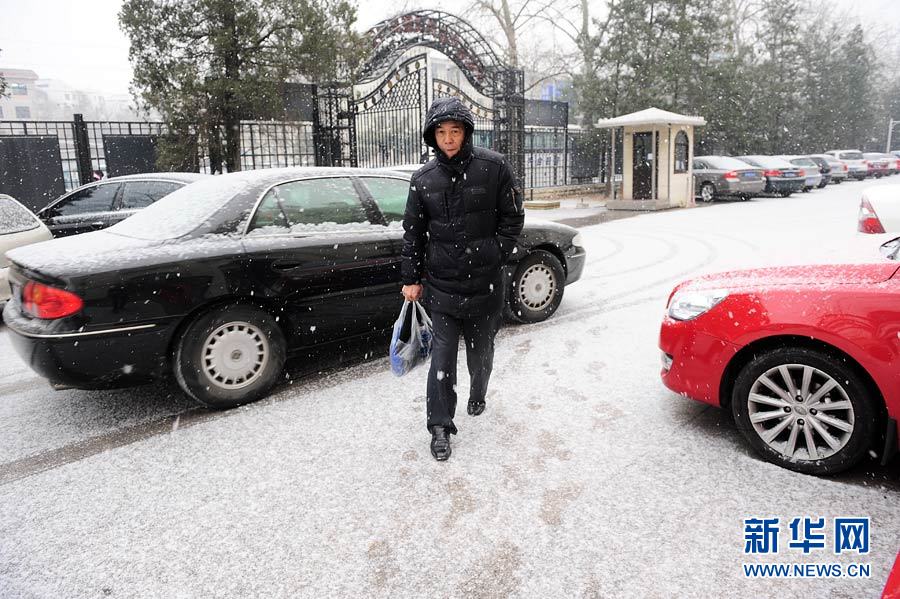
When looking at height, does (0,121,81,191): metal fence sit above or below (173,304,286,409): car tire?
above

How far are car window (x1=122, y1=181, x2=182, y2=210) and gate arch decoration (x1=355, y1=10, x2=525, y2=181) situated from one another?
7963mm

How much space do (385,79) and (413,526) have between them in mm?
14039

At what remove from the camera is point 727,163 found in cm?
2078

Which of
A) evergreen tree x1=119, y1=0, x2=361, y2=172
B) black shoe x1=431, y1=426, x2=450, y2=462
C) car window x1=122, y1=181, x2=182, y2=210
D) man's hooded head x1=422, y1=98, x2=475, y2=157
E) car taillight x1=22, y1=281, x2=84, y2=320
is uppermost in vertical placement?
evergreen tree x1=119, y1=0, x2=361, y2=172

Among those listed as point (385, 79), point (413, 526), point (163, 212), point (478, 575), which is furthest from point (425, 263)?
point (385, 79)

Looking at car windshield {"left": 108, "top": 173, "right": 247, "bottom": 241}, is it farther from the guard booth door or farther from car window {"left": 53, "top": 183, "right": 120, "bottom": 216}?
the guard booth door

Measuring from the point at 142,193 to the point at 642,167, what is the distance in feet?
47.5

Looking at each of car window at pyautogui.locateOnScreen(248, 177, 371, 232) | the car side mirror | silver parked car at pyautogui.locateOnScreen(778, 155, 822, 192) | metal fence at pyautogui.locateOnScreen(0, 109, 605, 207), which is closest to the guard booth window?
silver parked car at pyautogui.locateOnScreen(778, 155, 822, 192)

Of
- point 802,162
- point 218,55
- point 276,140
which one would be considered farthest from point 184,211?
point 802,162

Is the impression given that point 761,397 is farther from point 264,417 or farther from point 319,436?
point 264,417

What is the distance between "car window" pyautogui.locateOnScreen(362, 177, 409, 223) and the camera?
16.2 feet

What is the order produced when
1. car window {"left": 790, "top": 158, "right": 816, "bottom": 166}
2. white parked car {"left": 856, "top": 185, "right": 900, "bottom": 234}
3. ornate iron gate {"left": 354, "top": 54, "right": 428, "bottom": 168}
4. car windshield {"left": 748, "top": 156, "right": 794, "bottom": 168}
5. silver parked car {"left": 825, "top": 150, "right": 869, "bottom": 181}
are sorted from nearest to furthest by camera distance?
white parked car {"left": 856, "top": 185, "right": 900, "bottom": 234}
ornate iron gate {"left": 354, "top": 54, "right": 428, "bottom": 168}
car windshield {"left": 748, "top": 156, "right": 794, "bottom": 168}
car window {"left": 790, "top": 158, "right": 816, "bottom": 166}
silver parked car {"left": 825, "top": 150, "right": 869, "bottom": 181}

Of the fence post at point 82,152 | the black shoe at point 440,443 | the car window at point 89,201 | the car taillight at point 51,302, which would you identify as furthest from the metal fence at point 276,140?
the black shoe at point 440,443

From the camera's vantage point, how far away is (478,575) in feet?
8.03
